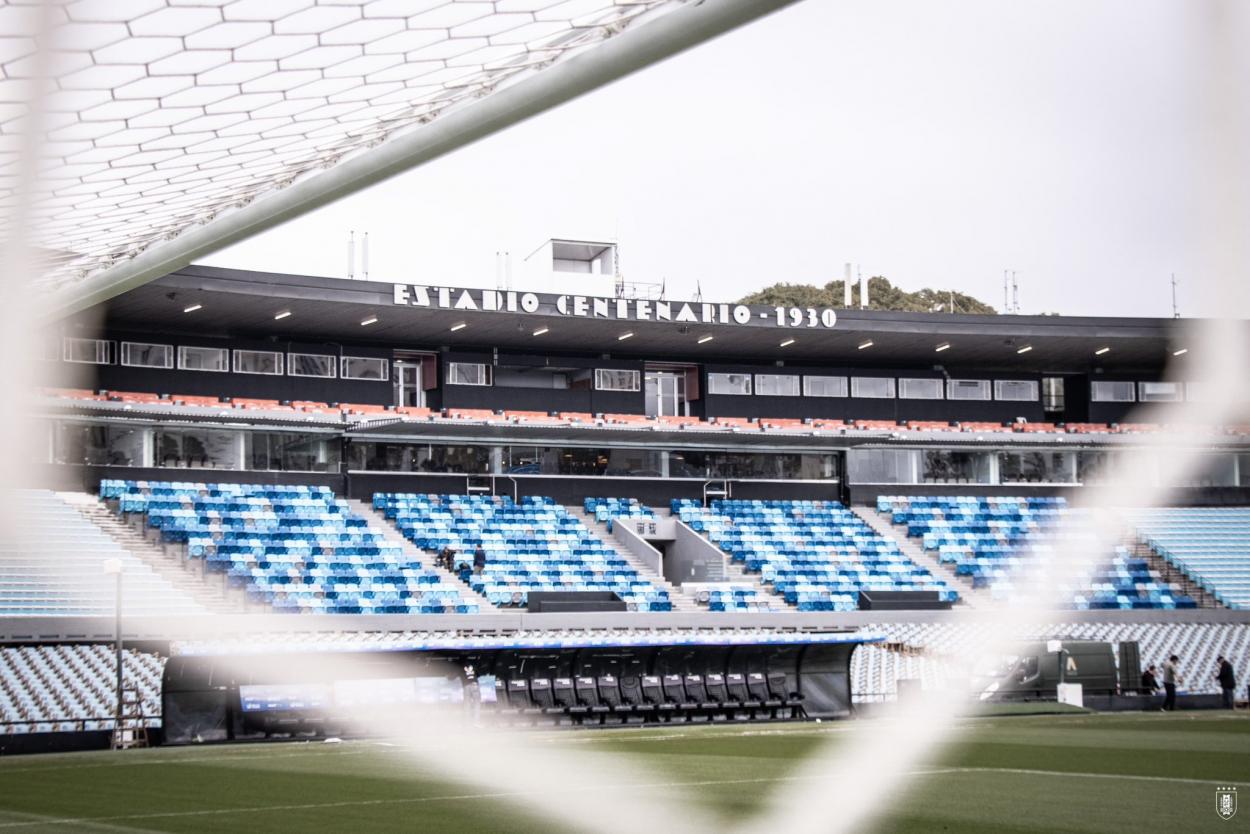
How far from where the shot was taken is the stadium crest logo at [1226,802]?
33.0 feet

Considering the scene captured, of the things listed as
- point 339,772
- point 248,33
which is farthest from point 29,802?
point 248,33

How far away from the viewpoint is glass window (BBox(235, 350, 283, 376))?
138ft

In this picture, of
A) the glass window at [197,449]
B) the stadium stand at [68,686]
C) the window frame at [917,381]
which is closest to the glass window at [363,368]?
the glass window at [197,449]

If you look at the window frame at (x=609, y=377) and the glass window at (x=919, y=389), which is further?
the glass window at (x=919, y=389)

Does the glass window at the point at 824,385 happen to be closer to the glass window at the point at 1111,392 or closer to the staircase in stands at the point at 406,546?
the glass window at the point at 1111,392

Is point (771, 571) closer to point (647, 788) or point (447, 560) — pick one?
point (447, 560)

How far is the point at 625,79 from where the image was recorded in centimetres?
586

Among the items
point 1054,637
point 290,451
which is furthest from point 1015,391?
point 290,451

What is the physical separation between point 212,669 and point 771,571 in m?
20.4

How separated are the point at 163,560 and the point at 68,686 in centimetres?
814

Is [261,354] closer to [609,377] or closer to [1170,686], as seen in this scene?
[609,377]

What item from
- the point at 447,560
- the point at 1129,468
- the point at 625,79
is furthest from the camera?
the point at 447,560

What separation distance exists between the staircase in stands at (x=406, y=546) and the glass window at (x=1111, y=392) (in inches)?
1077

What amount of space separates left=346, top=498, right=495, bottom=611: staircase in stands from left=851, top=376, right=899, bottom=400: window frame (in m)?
18.7
